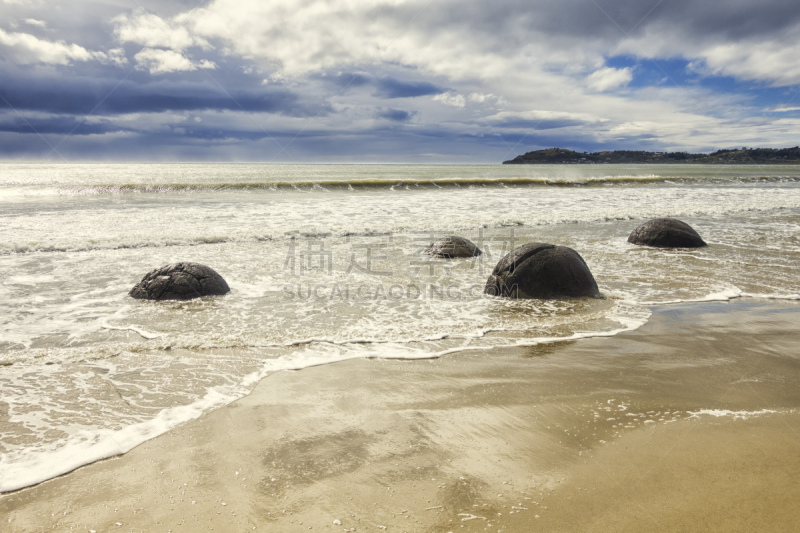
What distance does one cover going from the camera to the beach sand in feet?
6.73

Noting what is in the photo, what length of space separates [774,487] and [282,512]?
2.35 metres

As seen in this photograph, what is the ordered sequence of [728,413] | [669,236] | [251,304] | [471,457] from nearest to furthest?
1. [471,457]
2. [728,413]
3. [251,304]
4. [669,236]

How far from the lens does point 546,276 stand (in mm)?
5863

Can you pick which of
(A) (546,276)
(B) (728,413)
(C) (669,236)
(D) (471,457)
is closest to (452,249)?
(A) (546,276)

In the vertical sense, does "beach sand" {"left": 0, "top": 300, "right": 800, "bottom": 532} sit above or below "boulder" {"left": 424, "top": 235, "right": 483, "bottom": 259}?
below

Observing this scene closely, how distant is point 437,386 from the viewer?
3398mm

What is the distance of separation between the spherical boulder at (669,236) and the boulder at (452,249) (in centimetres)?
388

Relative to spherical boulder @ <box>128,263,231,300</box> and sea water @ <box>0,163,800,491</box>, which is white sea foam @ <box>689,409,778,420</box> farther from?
spherical boulder @ <box>128,263,231,300</box>

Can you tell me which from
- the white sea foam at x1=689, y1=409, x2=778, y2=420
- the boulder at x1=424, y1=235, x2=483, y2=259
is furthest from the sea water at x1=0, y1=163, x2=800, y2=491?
the white sea foam at x1=689, y1=409, x2=778, y2=420

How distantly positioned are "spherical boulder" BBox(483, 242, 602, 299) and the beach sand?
2.05 meters

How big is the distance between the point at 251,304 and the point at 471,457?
12.9 feet

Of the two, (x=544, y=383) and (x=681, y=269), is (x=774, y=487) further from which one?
(x=681, y=269)

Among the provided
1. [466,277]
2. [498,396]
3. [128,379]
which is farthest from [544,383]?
[466,277]

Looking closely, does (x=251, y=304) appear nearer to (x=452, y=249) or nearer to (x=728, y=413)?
(x=452, y=249)
